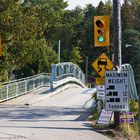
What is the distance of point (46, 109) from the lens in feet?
94.2

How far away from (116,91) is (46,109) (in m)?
11.4

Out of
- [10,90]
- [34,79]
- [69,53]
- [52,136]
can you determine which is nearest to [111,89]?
[52,136]

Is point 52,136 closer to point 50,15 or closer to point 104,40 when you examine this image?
point 104,40

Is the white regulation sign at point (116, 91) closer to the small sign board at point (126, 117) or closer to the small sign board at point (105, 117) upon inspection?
the small sign board at point (126, 117)

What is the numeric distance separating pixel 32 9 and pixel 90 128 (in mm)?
24838

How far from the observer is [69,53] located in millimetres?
92062

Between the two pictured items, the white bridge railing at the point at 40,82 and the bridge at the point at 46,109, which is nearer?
the bridge at the point at 46,109

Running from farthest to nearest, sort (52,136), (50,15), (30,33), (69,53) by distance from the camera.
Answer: (69,53), (50,15), (30,33), (52,136)

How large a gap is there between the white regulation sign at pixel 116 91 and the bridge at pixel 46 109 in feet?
3.85

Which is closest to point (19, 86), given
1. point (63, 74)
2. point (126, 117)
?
point (63, 74)

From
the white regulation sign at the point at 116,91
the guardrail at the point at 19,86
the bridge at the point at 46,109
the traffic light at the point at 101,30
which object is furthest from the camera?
the guardrail at the point at 19,86

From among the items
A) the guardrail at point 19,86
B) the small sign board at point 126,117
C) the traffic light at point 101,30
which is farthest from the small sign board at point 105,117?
the guardrail at point 19,86

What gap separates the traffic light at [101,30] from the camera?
61.3ft

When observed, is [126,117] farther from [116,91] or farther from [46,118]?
[46,118]
